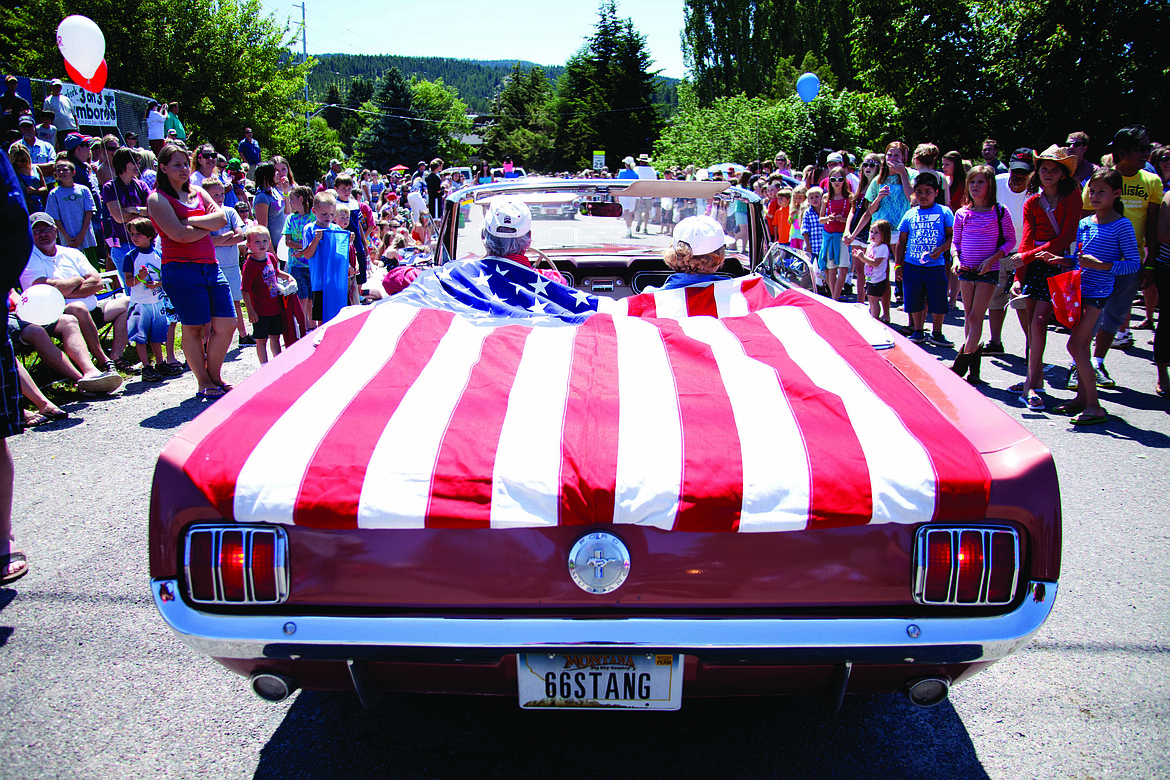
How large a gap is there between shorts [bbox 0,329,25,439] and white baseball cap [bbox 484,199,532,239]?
2063 mm

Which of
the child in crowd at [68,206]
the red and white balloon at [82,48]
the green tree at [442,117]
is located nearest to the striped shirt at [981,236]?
the red and white balloon at [82,48]

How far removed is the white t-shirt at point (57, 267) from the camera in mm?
5754

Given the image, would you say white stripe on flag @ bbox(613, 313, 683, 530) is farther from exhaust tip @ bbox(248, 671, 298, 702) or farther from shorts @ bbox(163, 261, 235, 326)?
shorts @ bbox(163, 261, 235, 326)

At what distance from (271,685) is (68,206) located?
898cm

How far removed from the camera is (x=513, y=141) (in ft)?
244

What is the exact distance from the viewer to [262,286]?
20.5ft

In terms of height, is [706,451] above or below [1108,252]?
below

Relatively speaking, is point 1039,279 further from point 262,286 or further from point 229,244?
Answer: point 229,244

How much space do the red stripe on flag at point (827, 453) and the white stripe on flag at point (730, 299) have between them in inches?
27.3

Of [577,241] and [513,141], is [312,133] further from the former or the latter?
[577,241]

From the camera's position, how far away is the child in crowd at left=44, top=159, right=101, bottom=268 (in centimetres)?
852

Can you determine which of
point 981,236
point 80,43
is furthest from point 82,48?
point 981,236

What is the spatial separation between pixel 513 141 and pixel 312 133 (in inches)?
1300

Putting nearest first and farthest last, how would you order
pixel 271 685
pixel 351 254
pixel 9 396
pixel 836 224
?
pixel 271 685 → pixel 9 396 → pixel 351 254 → pixel 836 224
